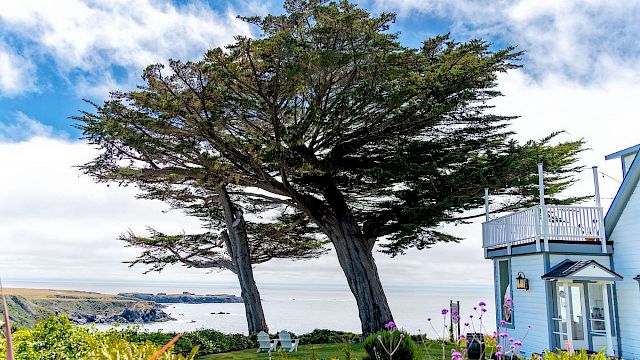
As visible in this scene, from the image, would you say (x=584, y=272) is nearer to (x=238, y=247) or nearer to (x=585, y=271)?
(x=585, y=271)

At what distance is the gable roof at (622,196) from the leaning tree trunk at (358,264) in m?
6.91

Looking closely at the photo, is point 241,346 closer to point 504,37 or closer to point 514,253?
point 514,253

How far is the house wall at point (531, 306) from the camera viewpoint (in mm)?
11273

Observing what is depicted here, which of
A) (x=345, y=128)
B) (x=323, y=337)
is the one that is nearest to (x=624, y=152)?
(x=345, y=128)

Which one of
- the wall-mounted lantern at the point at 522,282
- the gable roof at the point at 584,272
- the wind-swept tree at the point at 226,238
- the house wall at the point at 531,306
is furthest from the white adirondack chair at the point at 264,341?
the gable roof at the point at 584,272

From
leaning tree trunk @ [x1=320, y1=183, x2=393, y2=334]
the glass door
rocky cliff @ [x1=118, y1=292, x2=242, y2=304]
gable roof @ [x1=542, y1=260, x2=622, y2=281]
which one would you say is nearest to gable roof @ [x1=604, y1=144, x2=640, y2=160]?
gable roof @ [x1=542, y1=260, x2=622, y2=281]

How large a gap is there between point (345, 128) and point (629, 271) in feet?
26.6

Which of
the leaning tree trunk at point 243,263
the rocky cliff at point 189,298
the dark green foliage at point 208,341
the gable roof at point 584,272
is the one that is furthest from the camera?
the rocky cliff at point 189,298

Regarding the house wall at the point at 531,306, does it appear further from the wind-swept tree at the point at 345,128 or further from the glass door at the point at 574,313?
the wind-swept tree at the point at 345,128

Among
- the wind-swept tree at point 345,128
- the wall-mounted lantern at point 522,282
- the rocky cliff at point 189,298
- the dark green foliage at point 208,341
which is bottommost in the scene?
the dark green foliage at point 208,341

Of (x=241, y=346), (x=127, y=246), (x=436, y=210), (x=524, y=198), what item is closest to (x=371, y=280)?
(x=436, y=210)

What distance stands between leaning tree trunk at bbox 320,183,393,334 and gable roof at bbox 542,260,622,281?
615 centimetres

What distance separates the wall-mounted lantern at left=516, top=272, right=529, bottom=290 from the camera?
11867 millimetres

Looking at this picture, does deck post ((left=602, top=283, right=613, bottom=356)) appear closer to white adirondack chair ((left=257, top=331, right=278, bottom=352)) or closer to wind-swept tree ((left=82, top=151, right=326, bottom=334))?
white adirondack chair ((left=257, top=331, right=278, bottom=352))
